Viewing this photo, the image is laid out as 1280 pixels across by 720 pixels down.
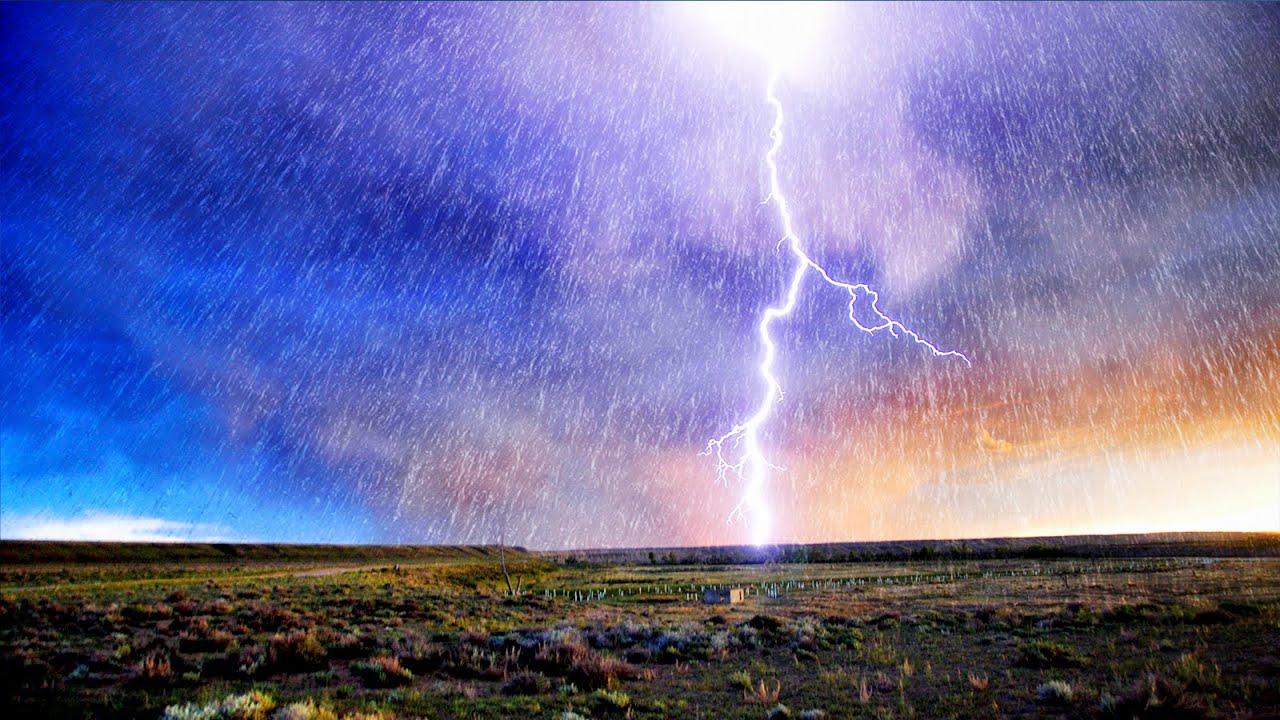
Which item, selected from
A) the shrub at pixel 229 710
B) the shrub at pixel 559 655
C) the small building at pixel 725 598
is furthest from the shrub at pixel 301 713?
the small building at pixel 725 598

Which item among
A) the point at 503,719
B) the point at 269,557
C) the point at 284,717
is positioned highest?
the point at 284,717

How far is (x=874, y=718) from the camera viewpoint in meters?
12.0

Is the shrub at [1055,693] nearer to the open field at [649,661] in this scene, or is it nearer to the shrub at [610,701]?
the open field at [649,661]

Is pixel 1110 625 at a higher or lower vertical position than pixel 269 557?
higher

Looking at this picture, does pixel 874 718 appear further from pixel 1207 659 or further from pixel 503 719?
pixel 1207 659

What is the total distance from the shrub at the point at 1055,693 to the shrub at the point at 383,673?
46.6 feet

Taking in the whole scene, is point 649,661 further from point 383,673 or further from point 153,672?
point 153,672

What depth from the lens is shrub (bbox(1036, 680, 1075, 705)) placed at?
12.5 metres

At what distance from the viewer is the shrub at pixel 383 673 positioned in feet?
50.3

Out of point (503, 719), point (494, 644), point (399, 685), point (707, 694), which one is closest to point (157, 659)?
point (399, 685)

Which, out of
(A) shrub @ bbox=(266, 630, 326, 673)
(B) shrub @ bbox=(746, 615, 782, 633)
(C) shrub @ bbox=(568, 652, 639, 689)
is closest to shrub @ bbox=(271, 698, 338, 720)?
(C) shrub @ bbox=(568, 652, 639, 689)

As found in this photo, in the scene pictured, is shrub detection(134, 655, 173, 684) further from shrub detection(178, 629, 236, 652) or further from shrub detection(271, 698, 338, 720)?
shrub detection(271, 698, 338, 720)

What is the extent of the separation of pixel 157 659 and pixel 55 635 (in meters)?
9.03

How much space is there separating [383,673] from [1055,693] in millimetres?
15099
